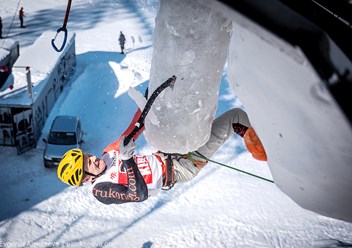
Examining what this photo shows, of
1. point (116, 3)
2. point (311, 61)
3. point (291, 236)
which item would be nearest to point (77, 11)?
point (116, 3)

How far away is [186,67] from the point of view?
2.54 m

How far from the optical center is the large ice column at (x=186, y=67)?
7.89 ft

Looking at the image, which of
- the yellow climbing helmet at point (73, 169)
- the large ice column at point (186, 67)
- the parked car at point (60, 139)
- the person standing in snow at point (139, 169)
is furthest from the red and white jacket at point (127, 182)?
the parked car at point (60, 139)

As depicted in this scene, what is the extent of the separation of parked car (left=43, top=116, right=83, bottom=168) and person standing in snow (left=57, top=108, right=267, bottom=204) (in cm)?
693

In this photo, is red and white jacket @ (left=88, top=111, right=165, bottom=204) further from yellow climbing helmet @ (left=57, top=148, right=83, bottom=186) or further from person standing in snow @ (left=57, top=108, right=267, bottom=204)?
yellow climbing helmet @ (left=57, top=148, right=83, bottom=186)

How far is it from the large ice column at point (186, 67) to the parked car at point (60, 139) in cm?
927

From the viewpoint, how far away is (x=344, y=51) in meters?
1.16

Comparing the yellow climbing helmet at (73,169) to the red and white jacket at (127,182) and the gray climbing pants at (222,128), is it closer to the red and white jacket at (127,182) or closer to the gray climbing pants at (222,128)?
the red and white jacket at (127,182)

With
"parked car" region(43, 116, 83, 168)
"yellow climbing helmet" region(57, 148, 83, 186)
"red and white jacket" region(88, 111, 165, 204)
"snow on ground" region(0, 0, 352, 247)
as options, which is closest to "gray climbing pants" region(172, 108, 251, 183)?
"red and white jacket" region(88, 111, 165, 204)

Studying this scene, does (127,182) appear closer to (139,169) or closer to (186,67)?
(139,169)

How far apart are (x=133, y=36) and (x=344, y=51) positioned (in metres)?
22.7

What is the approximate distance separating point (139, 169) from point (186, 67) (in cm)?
241

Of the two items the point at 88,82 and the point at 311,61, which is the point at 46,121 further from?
the point at 311,61

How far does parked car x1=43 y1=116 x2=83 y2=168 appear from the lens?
37.5 ft
